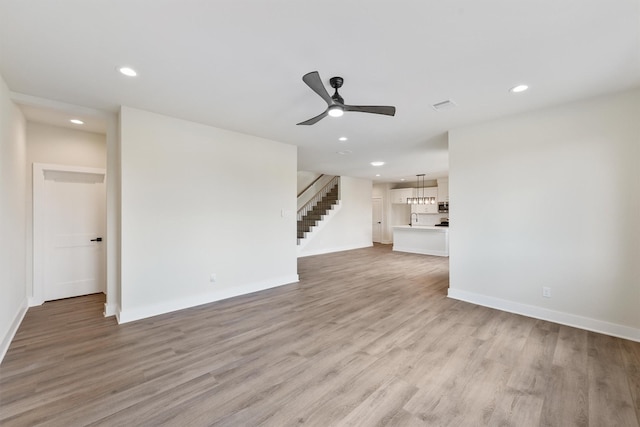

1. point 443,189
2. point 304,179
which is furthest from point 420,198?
point 304,179

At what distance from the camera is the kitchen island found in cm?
817

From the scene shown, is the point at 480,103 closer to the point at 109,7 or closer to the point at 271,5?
the point at 271,5

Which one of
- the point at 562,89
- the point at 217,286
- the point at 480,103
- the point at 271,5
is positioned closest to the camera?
the point at 271,5

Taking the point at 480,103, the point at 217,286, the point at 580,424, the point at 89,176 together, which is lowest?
the point at 580,424

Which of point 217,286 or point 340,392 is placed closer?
point 340,392

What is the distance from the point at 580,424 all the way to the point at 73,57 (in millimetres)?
4781

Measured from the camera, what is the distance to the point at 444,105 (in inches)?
128

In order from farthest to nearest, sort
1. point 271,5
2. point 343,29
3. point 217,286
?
point 217,286 < point 343,29 < point 271,5

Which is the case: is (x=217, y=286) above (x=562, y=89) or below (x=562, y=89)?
below

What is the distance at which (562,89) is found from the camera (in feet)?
9.36

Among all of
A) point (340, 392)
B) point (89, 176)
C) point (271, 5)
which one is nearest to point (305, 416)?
point (340, 392)

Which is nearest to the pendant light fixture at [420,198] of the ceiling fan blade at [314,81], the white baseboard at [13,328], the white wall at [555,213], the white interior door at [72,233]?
the white wall at [555,213]

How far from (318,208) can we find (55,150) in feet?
23.6

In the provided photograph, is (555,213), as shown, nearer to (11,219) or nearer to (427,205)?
(11,219)
